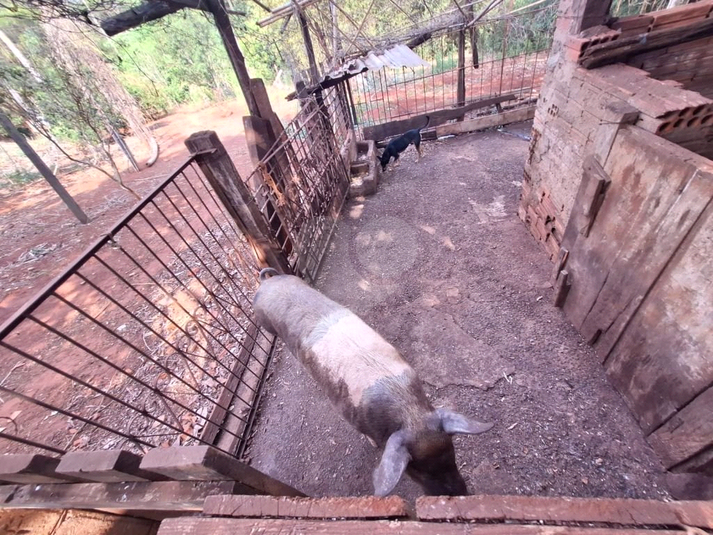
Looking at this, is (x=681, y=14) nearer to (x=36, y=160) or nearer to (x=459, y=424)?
(x=459, y=424)

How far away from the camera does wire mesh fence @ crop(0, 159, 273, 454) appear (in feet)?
9.15

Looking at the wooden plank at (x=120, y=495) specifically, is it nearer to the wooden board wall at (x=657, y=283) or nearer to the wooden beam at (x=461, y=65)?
the wooden board wall at (x=657, y=283)

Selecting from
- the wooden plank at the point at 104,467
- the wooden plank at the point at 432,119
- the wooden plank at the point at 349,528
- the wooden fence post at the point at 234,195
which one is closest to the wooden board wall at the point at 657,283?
the wooden plank at the point at 349,528

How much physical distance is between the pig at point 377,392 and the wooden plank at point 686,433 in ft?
4.50

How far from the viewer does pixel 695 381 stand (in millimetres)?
2045

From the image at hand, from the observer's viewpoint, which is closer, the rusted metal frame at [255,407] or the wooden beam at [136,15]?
the rusted metal frame at [255,407]

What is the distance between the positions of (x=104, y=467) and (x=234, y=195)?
2598mm

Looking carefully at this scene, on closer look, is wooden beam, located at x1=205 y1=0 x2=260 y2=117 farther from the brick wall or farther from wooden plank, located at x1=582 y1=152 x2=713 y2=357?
wooden plank, located at x1=582 y1=152 x2=713 y2=357

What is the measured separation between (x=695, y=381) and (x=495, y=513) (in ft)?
6.82

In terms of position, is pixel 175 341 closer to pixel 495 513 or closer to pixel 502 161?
pixel 495 513

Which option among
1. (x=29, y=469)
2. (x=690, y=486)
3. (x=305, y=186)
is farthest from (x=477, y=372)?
(x=305, y=186)

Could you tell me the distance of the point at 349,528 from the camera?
985mm

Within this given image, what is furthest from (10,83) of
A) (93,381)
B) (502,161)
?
(502,161)

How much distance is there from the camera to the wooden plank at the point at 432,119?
27.3ft
